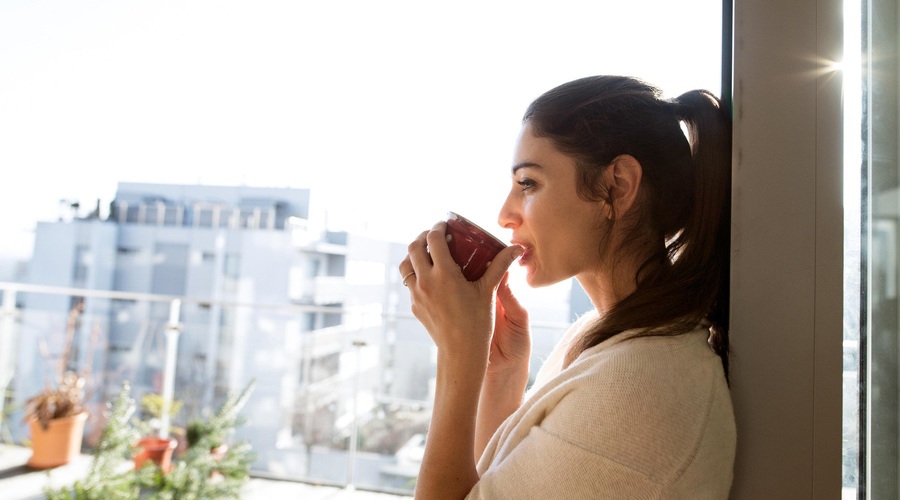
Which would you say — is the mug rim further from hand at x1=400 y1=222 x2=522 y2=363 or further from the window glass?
the window glass

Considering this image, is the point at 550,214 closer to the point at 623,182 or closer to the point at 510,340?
the point at 623,182

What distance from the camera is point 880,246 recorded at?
21.7 inches

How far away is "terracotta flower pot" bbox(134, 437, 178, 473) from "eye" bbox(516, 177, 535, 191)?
8.57ft

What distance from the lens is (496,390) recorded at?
983mm

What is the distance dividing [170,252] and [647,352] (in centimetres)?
436

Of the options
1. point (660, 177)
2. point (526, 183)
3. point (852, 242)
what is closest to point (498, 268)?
point (526, 183)

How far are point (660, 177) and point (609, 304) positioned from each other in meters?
0.20

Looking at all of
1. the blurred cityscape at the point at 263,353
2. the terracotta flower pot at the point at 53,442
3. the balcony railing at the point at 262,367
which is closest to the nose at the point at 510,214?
the blurred cityscape at the point at 263,353

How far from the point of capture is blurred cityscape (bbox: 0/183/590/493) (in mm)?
2846

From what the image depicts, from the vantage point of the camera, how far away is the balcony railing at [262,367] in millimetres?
2846

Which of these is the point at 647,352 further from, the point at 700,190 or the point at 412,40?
the point at 412,40

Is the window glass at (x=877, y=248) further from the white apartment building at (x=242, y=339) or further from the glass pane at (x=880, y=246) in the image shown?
the white apartment building at (x=242, y=339)

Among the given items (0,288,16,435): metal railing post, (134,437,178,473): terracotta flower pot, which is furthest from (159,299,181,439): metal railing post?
(0,288,16,435): metal railing post

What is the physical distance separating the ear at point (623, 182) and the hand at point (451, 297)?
0.16 metres
